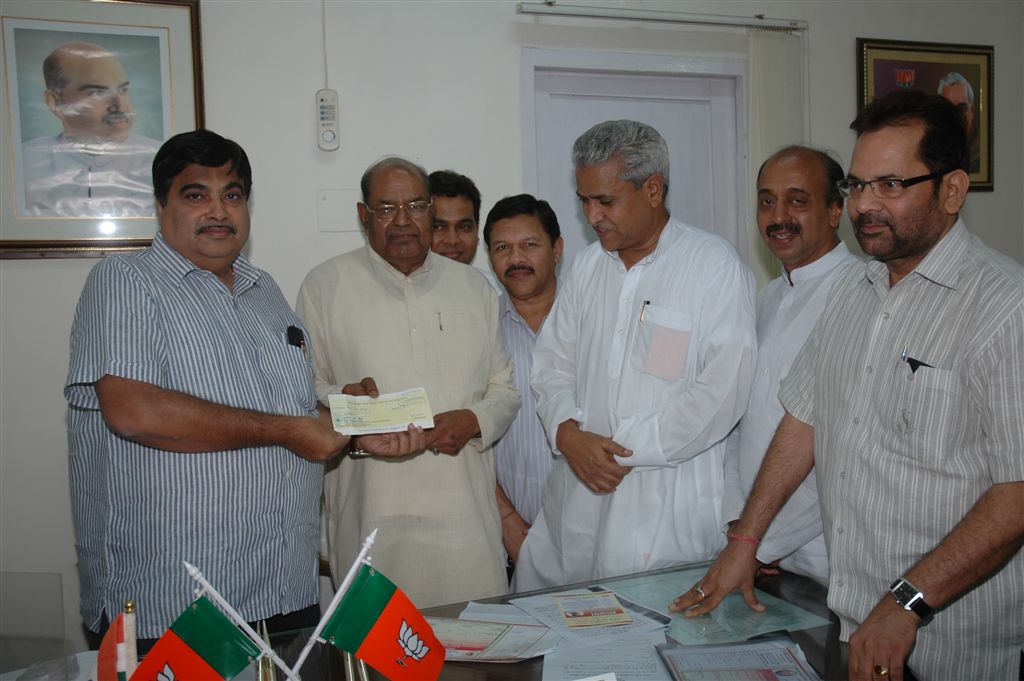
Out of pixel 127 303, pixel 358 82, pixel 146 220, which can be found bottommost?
pixel 127 303

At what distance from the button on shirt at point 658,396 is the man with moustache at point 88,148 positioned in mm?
2170

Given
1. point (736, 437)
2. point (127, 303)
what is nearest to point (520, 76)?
point (736, 437)

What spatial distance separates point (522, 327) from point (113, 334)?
61.8 inches

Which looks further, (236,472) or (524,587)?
(524,587)

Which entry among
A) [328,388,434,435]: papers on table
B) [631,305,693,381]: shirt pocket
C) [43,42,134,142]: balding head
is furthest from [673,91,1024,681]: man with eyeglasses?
[43,42,134,142]: balding head

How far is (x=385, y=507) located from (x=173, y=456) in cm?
85

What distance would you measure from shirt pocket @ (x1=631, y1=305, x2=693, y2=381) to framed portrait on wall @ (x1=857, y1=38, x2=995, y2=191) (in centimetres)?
288

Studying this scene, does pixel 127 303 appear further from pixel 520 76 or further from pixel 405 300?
pixel 520 76

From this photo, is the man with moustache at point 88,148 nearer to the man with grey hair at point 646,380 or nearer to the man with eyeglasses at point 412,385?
the man with eyeglasses at point 412,385

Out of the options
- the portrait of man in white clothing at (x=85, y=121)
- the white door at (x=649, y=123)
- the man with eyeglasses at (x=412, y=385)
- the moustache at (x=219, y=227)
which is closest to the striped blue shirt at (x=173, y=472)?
the moustache at (x=219, y=227)

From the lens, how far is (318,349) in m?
2.90

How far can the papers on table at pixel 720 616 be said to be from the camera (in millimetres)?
1744

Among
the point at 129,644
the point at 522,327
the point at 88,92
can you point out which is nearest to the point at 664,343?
the point at 522,327

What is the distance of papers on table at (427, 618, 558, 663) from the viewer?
1628 mm
